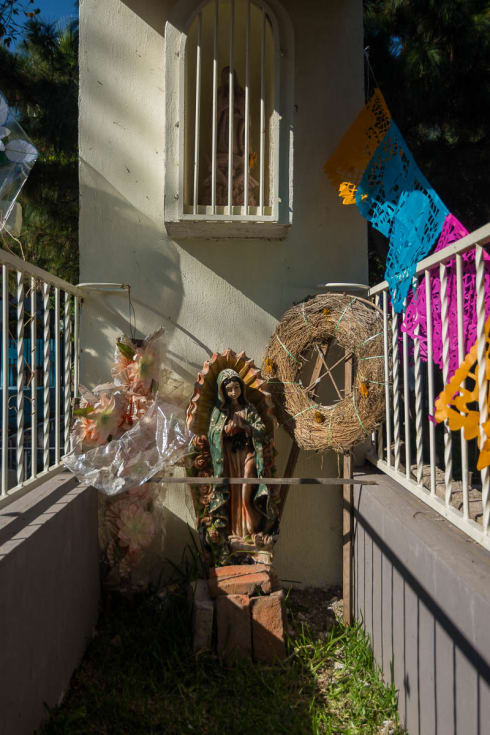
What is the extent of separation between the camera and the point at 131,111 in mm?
3566

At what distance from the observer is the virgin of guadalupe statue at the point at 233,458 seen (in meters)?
3.06

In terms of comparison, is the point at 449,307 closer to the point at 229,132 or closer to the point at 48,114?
the point at 229,132

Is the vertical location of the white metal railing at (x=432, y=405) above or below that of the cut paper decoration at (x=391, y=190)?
below

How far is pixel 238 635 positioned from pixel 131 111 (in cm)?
302

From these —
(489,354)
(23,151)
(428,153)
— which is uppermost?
(428,153)

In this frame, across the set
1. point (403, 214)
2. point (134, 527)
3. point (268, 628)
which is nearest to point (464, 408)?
point (403, 214)

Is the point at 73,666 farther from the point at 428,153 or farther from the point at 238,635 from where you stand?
the point at 428,153

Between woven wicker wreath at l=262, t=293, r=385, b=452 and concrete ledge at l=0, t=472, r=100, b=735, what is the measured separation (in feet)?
3.76

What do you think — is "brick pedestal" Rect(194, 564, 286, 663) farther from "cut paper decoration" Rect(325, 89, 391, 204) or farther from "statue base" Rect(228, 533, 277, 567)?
"cut paper decoration" Rect(325, 89, 391, 204)

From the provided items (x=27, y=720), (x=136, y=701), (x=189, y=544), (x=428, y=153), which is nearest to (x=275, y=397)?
(x=189, y=544)

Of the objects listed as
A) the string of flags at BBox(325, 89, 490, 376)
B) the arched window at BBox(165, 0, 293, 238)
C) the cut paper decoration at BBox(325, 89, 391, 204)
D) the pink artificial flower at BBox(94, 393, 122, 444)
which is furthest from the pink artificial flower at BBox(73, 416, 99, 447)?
the cut paper decoration at BBox(325, 89, 391, 204)

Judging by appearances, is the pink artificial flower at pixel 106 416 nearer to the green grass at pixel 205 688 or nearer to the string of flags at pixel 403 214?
the green grass at pixel 205 688

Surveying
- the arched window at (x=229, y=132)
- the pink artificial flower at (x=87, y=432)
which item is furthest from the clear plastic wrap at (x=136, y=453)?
the arched window at (x=229, y=132)

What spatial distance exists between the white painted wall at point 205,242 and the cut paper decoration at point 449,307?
1123 mm
